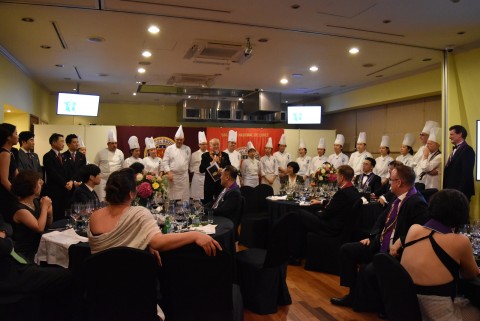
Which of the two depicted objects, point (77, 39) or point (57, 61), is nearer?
point (77, 39)

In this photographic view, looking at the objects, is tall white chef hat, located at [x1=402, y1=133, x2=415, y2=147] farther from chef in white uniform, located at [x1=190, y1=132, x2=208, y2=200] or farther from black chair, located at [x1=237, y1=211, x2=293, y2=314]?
black chair, located at [x1=237, y1=211, x2=293, y2=314]

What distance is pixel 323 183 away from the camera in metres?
5.68

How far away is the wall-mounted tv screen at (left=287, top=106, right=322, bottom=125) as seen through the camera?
9570 mm

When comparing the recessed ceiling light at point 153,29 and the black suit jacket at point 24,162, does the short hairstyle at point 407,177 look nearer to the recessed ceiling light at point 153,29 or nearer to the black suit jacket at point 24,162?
the recessed ceiling light at point 153,29

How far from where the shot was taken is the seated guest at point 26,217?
8.56ft

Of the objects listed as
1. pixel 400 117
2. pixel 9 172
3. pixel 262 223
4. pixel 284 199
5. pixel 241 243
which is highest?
pixel 400 117

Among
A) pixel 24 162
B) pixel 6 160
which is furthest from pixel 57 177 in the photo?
pixel 6 160

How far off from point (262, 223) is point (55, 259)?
3003 millimetres

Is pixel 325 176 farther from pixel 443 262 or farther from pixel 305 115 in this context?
pixel 305 115

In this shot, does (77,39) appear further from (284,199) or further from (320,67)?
(320,67)

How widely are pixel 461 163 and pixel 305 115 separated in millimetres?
4769

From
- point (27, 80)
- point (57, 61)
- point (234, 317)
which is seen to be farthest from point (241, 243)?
point (27, 80)

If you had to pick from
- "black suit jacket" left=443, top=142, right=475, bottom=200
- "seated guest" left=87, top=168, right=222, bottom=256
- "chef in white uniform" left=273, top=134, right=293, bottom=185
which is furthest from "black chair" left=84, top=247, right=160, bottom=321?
"chef in white uniform" left=273, top=134, right=293, bottom=185

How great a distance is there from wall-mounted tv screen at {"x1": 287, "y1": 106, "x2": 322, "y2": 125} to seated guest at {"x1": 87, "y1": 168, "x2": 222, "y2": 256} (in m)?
7.78
